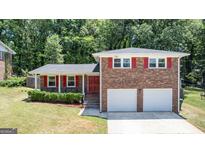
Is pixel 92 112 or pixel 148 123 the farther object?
pixel 92 112

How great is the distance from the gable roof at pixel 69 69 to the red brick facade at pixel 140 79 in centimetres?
239

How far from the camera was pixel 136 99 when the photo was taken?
19.8 m

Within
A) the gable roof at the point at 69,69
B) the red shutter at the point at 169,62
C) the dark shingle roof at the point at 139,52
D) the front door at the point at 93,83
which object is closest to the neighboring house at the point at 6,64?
the gable roof at the point at 69,69

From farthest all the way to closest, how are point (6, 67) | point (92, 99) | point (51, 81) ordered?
point (51, 81) → point (92, 99) → point (6, 67)

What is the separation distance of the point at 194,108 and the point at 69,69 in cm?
876

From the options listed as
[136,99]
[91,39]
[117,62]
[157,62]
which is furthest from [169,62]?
[91,39]

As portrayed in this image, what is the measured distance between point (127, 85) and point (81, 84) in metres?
5.00

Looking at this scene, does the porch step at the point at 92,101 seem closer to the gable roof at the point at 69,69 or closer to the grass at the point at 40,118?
the grass at the point at 40,118

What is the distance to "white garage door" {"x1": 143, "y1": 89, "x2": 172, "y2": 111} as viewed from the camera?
64.7 feet

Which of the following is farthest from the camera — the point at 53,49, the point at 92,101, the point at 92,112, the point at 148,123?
the point at 92,101

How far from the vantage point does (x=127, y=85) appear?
1981 centimetres

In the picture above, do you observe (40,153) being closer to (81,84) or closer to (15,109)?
(15,109)

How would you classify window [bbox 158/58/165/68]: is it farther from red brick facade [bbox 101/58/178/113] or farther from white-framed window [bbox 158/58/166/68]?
red brick facade [bbox 101/58/178/113]

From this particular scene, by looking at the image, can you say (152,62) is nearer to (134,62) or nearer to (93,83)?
(134,62)
